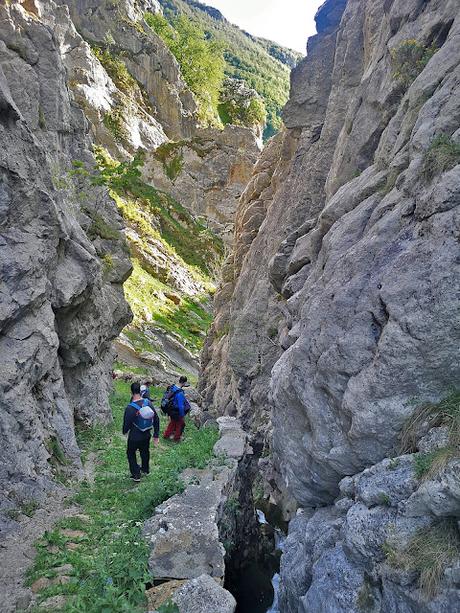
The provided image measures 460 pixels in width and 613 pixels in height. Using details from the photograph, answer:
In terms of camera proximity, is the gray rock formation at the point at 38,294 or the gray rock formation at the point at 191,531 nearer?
the gray rock formation at the point at 191,531

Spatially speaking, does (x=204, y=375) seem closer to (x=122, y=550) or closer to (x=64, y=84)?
(x=64, y=84)

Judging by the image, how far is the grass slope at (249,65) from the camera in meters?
150

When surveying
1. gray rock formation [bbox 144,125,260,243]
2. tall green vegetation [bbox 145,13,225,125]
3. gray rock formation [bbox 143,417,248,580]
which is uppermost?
tall green vegetation [bbox 145,13,225,125]

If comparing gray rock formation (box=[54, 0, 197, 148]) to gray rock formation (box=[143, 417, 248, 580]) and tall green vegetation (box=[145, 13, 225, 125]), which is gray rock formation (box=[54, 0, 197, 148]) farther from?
gray rock formation (box=[143, 417, 248, 580])

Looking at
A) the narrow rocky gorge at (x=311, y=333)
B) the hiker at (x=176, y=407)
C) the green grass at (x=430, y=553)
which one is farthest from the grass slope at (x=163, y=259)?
the green grass at (x=430, y=553)

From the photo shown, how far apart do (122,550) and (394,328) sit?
18.6 feet

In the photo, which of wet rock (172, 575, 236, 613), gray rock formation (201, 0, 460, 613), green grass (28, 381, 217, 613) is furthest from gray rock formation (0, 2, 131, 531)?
gray rock formation (201, 0, 460, 613)

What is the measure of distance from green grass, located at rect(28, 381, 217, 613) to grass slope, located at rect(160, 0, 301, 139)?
140 m

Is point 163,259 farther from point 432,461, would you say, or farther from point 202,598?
point 432,461

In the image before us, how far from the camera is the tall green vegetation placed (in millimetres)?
91188

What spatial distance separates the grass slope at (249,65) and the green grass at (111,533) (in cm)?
13994

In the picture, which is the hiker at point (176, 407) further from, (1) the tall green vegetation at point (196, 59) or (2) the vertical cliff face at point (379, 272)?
(1) the tall green vegetation at point (196, 59)

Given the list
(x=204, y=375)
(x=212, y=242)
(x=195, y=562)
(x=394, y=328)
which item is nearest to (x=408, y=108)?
(x=394, y=328)

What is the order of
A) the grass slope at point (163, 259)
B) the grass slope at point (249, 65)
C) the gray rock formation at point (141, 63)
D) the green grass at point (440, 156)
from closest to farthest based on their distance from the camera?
the green grass at point (440, 156) → the grass slope at point (163, 259) → the gray rock formation at point (141, 63) → the grass slope at point (249, 65)
